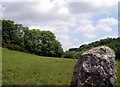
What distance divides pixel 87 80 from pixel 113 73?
5.63 feet

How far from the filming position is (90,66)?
16.4m

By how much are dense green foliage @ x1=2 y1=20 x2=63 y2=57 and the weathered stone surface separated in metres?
83.6

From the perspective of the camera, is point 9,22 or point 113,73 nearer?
point 113,73

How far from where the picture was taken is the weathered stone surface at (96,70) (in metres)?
16.2

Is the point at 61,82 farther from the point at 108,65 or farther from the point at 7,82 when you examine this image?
the point at 108,65

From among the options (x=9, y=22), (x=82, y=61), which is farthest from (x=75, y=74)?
(x=9, y=22)

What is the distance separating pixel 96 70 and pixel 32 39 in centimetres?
9218

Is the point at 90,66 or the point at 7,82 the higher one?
the point at 90,66

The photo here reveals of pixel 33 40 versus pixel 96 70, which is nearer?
pixel 96 70

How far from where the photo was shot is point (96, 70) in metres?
16.3

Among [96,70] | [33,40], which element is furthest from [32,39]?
[96,70]

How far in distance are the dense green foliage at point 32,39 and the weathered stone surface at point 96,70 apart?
83.6 m

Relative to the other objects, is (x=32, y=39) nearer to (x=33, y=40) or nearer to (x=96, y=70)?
(x=33, y=40)

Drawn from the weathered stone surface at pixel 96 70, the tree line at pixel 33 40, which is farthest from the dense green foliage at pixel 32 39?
the weathered stone surface at pixel 96 70
